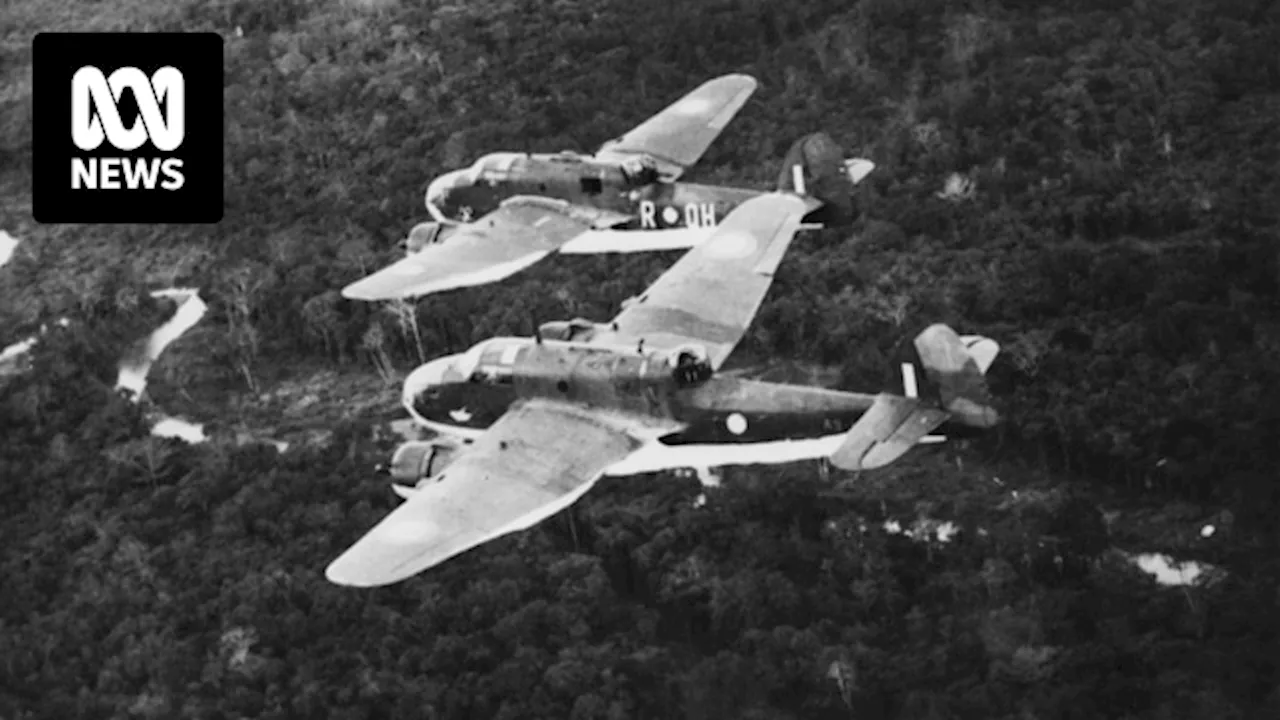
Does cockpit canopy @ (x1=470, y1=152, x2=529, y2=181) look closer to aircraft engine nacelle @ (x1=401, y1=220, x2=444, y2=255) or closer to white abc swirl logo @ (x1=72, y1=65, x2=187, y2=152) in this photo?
aircraft engine nacelle @ (x1=401, y1=220, x2=444, y2=255)

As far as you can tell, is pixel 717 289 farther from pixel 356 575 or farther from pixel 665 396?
pixel 356 575

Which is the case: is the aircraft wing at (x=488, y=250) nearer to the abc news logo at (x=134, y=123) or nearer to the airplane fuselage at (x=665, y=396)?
the airplane fuselage at (x=665, y=396)

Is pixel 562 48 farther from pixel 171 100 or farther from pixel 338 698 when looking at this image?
pixel 338 698

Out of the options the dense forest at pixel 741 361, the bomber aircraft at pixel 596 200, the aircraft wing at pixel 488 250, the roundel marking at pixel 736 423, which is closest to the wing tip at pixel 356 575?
the dense forest at pixel 741 361

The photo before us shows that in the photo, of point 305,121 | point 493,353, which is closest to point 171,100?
point 493,353

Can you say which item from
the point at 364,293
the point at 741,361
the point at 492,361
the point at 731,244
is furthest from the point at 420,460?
the point at 741,361
